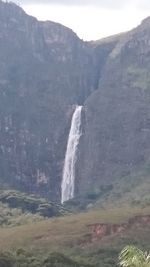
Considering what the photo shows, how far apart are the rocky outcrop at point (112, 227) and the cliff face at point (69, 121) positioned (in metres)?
66.9

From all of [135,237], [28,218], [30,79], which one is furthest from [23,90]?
[135,237]

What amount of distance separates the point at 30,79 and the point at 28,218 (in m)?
77.4

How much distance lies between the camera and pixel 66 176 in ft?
607

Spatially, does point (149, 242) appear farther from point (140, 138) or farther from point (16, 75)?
point (16, 75)

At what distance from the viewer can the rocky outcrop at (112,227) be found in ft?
341

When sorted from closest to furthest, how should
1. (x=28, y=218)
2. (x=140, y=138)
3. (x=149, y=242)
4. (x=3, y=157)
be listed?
(x=149, y=242)
(x=28, y=218)
(x=140, y=138)
(x=3, y=157)

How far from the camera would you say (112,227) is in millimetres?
105688

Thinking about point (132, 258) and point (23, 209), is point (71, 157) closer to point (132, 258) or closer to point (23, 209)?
point (23, 209)

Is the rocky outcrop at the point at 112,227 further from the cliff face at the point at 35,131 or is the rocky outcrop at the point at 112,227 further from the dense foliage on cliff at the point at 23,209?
the cliff face at the point at 35,131

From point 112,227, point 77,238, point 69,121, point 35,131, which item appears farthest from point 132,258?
point 35,131

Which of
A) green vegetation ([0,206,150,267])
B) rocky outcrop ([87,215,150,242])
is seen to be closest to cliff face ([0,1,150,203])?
green vegetation ([0,206,150,267])

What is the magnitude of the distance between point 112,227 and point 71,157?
7840 cm

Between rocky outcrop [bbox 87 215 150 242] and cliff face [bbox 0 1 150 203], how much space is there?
2635 inches

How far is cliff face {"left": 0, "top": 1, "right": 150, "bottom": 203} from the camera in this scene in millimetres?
180250
